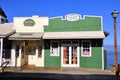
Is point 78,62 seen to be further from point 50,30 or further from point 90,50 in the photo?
point 50,30

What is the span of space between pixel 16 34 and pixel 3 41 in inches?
51.9

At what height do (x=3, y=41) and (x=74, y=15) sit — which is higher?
(x=74, y=15)

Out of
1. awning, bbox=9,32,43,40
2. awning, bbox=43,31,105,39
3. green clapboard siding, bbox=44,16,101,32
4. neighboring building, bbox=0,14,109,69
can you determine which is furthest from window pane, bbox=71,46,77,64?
awning, bbox=9,32,43,40

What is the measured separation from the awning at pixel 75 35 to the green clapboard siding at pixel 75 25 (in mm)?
454

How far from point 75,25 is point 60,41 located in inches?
78.3

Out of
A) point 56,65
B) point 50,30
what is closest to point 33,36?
point 50,30

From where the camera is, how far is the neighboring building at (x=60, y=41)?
73.4ft

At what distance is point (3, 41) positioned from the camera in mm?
23016

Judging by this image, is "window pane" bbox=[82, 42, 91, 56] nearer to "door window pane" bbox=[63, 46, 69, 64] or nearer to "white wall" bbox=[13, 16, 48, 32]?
"door window pane" bbox=[63, 46, 69, 64]

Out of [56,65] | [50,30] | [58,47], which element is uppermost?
[50,30]

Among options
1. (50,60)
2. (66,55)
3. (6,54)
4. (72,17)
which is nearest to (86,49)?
(66,55)

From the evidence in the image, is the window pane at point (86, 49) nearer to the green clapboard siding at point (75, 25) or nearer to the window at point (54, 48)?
the green clapboard siding at point (75, 25)

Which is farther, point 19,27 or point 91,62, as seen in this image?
point 19,27

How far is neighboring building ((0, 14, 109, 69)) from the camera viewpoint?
2238 cm
